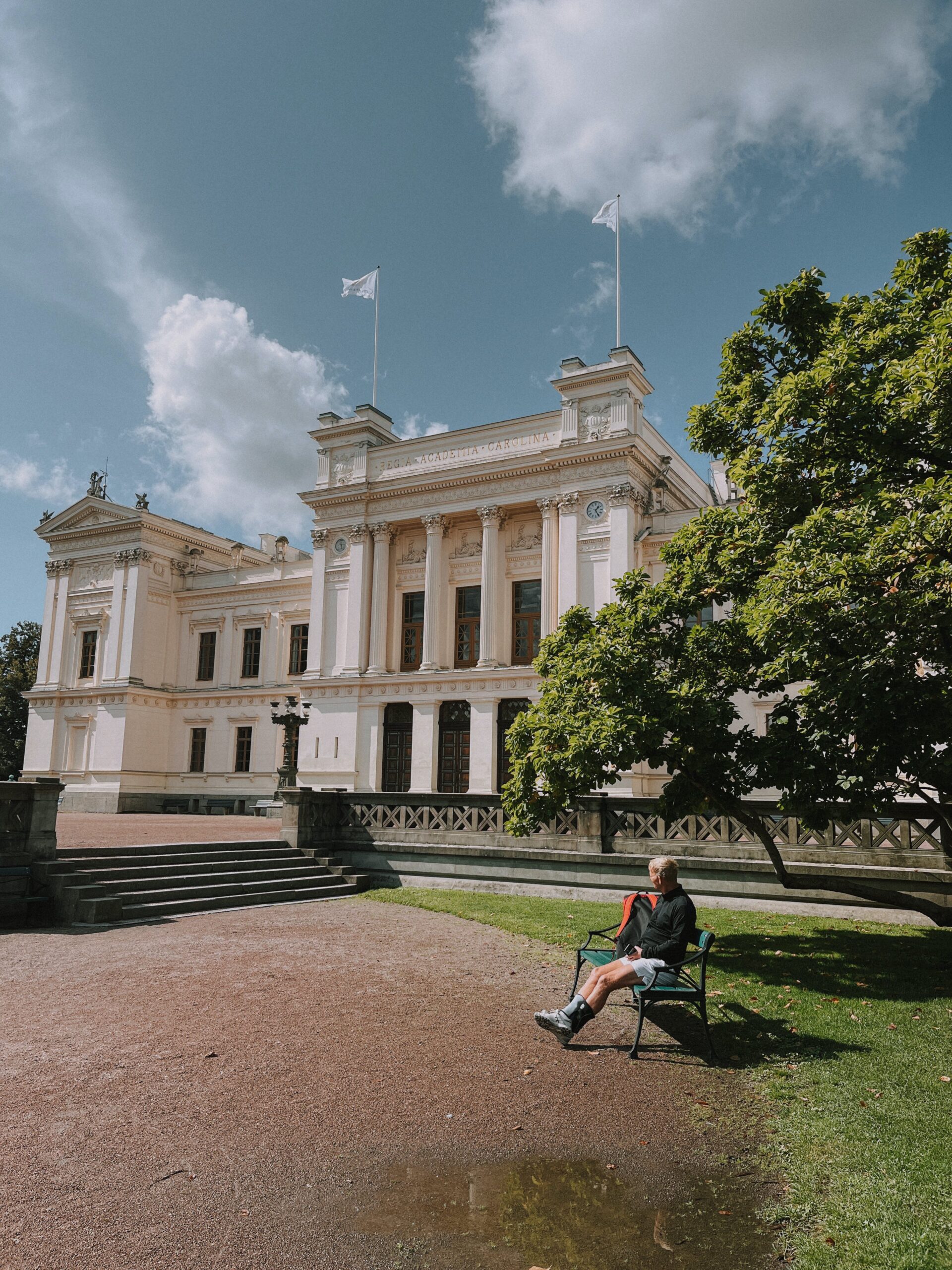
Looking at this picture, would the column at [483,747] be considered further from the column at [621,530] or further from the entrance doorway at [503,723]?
the column at [621,530]

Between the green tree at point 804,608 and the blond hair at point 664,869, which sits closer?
the blond hair at point 664,869

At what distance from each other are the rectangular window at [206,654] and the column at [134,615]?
269cm

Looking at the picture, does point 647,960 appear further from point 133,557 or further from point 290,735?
point 133,557

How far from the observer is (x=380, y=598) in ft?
114

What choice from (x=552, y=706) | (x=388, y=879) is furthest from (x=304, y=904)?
(x=552, y=706)

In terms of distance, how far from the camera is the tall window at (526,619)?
32469mm

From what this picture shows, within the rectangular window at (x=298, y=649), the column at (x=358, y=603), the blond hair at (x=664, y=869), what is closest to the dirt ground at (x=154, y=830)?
Result: the column at (x=358, y=603)

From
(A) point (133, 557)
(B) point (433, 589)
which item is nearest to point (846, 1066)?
(B) point (433, 589)

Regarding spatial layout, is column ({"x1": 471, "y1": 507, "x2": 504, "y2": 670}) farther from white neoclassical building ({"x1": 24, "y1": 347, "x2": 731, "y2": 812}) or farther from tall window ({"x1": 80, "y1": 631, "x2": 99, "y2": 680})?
tall window ({"x1": 80, "y1": 631, "x2": 99, "y2": 680})

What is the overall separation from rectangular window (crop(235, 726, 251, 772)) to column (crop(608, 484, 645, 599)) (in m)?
20.3

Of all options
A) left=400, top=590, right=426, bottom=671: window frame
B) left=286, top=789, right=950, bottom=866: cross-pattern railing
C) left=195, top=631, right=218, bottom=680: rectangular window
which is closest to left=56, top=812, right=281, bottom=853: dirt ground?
left=286, top=789, right=950, bottom=866: cross-pattern railing

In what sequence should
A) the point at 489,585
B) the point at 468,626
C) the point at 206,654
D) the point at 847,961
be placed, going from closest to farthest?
the point at 847,961 < the point at 489,585 < the point at 468,626 < the point at 206,654

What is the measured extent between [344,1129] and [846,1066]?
3716mm

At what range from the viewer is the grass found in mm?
3969
